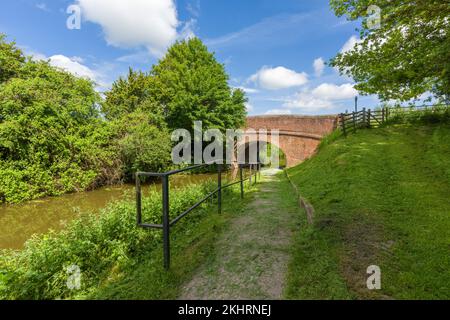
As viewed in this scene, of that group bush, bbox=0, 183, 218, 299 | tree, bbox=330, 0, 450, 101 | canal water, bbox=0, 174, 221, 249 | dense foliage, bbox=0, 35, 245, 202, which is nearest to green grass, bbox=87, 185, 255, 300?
bush, bbox=0, 183, 218, 299

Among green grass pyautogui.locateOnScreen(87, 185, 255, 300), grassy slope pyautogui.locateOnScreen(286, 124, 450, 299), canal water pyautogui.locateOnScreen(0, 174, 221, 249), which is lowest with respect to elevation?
canal water pyautogui.locateOnScreen(0, 174, 221, 249)

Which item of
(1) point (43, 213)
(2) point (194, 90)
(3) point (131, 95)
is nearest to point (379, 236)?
(1) point (43, 213)

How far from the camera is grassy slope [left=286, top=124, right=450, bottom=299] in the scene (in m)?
2.06

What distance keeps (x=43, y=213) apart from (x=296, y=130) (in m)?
17.8

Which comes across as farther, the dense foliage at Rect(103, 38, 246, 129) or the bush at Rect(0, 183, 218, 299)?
the dense foliage at Rect(103, 38, 246, 129)

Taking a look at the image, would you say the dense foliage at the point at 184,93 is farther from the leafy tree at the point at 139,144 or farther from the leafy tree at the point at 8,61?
the leafy tree at the point at 8,61

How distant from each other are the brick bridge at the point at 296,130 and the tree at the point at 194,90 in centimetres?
310

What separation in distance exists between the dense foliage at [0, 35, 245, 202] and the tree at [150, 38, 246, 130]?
8 cm

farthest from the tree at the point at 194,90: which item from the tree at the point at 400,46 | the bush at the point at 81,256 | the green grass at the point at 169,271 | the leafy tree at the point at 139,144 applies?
the green grass at the point at 169,271

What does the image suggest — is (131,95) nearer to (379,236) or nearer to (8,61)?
(8,61)

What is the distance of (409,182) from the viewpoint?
5172 millimetres

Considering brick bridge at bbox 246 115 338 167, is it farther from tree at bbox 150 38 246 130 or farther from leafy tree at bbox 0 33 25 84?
leafy tree at bbox 0 33 25 84

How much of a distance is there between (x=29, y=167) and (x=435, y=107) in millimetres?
21326
